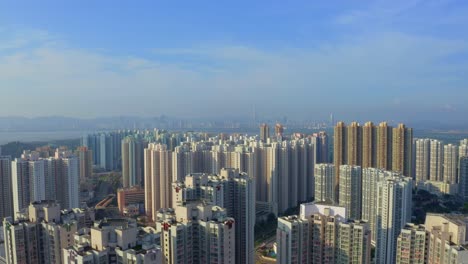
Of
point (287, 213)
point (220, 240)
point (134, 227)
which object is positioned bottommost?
point (287, 213)

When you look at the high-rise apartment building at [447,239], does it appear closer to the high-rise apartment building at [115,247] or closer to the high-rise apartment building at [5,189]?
the high-rise apartment building at [115,247]

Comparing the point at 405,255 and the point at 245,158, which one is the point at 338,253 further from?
the point at 245,158

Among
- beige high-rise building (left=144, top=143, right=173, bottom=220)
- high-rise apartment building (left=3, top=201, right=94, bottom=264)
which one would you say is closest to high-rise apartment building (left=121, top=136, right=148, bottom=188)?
beige high-rise building (left=144, top=143, right=173, bottom=220)

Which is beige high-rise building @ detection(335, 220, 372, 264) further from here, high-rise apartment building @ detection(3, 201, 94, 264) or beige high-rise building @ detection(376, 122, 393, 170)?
beige high-rise building @ detection(376, 122, 393, 170)

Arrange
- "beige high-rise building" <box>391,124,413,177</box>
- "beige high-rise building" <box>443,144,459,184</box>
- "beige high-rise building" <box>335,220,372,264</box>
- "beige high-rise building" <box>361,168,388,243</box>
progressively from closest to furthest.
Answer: "beige high-rise building" <box>335,220,372,264</box>
"beige high-rise building" <box>361,168,388,243</box>
"beige high-rise building" <box>391,124,413,177</box>
"beige high-rise building" <box>443,144,459,184</box>

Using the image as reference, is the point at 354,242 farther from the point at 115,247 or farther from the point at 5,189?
the point at 5,189

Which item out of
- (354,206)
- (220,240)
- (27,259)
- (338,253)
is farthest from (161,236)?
(354,206)
